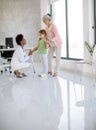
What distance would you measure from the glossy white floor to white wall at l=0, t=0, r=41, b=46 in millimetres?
5902

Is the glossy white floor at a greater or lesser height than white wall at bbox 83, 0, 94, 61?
lesser

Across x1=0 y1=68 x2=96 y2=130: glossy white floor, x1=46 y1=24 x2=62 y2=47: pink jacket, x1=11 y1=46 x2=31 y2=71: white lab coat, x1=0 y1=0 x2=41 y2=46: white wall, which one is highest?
x1=0 y1=0 x2=41 y2=46: white wall

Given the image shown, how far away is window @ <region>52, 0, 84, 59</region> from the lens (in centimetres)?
822

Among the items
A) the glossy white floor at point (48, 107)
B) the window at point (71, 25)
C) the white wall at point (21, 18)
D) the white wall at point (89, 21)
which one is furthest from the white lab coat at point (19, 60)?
the white wall at point (21, 18)

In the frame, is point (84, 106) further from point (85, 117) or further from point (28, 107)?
point (28, 107)

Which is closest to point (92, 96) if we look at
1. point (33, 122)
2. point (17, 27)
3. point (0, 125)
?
point (33, 122)

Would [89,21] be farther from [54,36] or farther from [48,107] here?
[48,107]

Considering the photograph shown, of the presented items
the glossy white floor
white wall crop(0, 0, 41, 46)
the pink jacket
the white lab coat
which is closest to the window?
white wall crop(0, 0, 41, 46)

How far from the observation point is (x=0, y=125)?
2.84 metres

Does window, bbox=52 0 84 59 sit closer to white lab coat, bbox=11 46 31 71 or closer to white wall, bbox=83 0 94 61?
white wall, bbox=83 0 94 61

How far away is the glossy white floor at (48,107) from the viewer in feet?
9.21

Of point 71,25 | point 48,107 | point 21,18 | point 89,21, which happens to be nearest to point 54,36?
point 89,21

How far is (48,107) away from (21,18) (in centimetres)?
797

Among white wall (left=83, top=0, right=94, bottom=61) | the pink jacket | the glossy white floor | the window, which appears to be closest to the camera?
the glossy white floor
